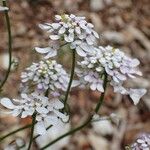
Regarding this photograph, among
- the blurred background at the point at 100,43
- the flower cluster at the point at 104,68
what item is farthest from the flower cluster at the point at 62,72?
the blurred background at the point at 100,43

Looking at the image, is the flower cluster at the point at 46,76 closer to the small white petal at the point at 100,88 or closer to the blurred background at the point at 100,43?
the small white petal at the point at 100,88

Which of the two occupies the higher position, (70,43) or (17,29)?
(70,43)

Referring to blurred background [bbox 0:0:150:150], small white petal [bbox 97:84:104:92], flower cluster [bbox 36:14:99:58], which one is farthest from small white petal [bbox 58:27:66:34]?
blurred background [bbox 0:0:150:150]

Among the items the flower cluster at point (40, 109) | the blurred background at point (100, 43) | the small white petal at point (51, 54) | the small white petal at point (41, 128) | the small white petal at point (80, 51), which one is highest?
the small white petal at point (80, 51)

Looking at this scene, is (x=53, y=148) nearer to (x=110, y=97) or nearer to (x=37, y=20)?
(x=110, y=97)

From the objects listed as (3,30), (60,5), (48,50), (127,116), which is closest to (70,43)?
(48,50)

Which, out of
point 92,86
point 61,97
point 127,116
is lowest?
point 127,116

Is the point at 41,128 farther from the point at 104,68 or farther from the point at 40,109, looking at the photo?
the point at 104,68

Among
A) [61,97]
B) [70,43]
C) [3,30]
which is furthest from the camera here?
[3,30]
